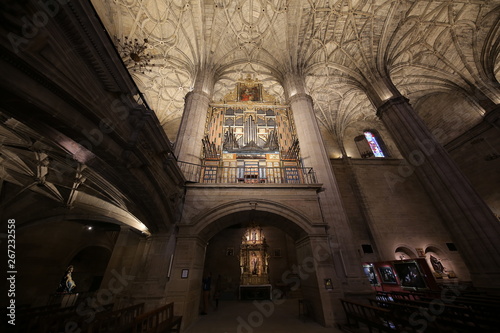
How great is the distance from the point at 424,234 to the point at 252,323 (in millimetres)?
14284

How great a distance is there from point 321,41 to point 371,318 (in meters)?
15.6

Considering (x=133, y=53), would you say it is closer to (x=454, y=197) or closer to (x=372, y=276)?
(x=454, y=197)

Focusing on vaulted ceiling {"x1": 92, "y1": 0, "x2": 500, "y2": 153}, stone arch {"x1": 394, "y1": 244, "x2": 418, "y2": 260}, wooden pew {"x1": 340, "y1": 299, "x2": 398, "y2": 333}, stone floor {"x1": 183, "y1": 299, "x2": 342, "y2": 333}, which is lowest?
stone floor {"x1": 183, "y1": 299, "x2": 342, "y2": 333}

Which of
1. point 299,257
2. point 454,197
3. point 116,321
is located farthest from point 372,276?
point 116,321

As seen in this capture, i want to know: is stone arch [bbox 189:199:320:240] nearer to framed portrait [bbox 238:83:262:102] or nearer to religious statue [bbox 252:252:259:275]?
religious statue [bbox 252:252:259:275]

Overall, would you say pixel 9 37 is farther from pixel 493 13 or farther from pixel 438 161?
pixel 493 13

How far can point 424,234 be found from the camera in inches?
515

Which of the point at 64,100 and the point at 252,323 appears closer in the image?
the point at 64,100

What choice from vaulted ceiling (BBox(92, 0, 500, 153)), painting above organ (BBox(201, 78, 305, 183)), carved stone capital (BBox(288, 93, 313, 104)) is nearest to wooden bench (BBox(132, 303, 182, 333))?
painting above organ (BBox(201, 78, 305, 183))

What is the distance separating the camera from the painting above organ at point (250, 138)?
1046 cm

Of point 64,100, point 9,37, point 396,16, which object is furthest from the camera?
point 396,16

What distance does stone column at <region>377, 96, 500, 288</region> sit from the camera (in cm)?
716

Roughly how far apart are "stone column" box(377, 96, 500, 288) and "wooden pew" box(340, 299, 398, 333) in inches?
228

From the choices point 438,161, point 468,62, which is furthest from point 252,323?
point 468,62
